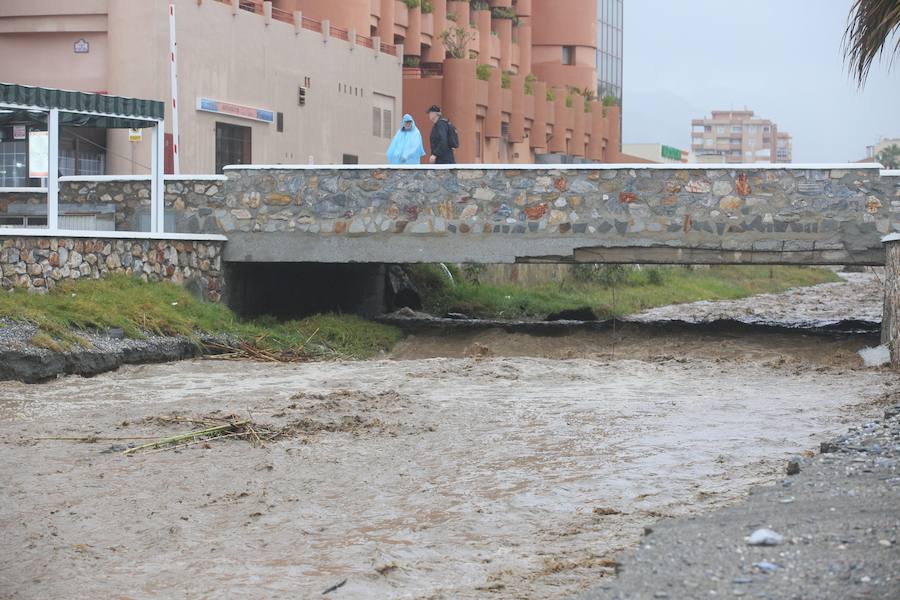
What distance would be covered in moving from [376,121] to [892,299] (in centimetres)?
2167

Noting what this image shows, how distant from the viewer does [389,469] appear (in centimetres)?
1101

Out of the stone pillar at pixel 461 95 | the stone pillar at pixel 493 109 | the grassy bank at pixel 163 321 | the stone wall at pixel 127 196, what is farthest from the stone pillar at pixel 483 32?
the stone wall at pixel 127 196

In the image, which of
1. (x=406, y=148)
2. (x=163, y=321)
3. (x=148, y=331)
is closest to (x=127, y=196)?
(x=163, y=321)

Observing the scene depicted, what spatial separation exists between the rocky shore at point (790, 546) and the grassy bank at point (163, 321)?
32.5ft

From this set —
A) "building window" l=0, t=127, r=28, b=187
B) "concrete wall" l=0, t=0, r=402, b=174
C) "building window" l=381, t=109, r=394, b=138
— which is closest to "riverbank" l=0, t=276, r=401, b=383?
"concrete wall" l=0, t=0, r=402, b=174

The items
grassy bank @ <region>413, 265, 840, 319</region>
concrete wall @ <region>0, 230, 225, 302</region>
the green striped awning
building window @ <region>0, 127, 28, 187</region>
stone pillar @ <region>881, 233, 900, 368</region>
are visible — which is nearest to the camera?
stone pillar @ <region>881, 233, 900, 368</region>

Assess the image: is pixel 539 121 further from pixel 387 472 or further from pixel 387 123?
pixel 387 472

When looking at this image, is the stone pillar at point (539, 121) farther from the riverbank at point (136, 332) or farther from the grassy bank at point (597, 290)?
the riverbank at point (136, 332)

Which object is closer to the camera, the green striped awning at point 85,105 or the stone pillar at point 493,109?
the green striped awning at point 85,105

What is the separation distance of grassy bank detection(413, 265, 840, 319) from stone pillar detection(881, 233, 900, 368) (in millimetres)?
10078

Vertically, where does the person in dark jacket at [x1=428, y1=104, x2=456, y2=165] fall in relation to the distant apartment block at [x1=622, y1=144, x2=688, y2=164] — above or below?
below

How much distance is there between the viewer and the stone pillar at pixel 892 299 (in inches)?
672

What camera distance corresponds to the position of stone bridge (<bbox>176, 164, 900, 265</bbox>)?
62.4ft

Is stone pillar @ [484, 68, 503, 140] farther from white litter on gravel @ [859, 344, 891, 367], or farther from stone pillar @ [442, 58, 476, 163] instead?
white litter on gravel @ [859, 344, 891, 367]
